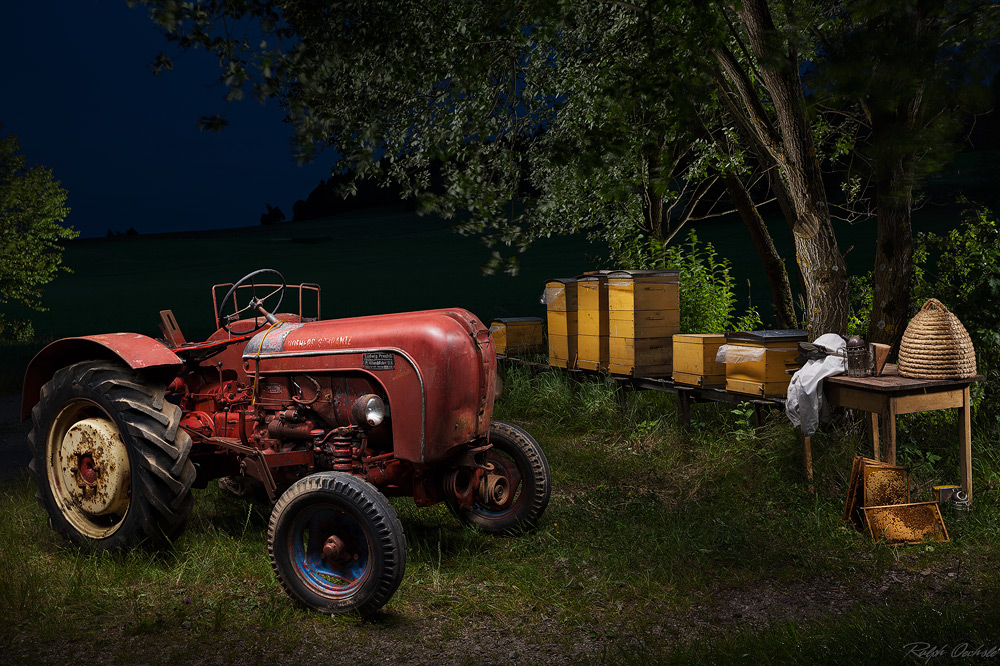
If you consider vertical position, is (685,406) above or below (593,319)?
below

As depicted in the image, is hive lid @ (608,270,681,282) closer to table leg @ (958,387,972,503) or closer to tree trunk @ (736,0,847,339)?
tree trunk @ (736,0,847,339)

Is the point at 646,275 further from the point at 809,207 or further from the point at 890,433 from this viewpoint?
the point at 890,433

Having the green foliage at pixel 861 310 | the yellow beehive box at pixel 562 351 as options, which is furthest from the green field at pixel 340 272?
the yellow beehive box at pixel 562 351

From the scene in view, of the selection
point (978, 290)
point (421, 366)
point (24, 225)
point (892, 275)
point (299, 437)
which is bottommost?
point (299, 437)

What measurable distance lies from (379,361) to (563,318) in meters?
4.17

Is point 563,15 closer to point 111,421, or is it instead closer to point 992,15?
point 992,15

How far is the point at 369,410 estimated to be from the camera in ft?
13.0

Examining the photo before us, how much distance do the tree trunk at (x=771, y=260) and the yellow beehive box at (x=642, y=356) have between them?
88.0 inches

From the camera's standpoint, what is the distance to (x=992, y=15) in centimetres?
233

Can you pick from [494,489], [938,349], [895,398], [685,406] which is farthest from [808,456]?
[494,489]

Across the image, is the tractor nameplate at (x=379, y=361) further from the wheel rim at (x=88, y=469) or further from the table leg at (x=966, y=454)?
the table leg at (x=966, y=454)

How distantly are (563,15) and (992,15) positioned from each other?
123 inches

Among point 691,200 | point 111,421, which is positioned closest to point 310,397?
point 111,421

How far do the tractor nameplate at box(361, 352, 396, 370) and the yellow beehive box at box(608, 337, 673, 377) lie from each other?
3.59 meters
